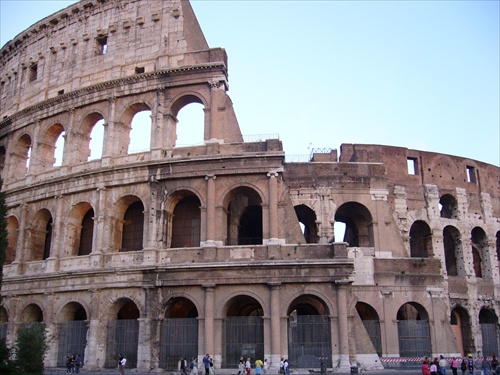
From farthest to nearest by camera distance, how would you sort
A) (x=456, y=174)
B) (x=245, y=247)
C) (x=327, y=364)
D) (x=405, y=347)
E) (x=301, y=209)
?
(x=456, y=174) < (x=301, y=209) < (x=405, y=347) < (x=245, y=247) < (x=327, y=364)

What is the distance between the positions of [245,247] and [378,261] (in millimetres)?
6106

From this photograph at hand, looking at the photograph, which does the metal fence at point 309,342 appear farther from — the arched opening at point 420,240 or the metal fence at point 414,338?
the arched opening at point 420,240

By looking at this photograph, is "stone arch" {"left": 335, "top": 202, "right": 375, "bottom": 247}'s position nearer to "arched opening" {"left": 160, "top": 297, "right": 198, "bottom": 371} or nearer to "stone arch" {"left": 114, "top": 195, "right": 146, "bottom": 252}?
"arched opening" {"left": 160, "top": 297, "right": 198, "bottom": 371}

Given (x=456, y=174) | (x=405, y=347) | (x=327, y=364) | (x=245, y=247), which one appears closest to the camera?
(x=327, y=364)

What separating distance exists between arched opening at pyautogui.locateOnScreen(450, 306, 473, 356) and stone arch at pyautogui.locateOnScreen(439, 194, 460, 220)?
460cm

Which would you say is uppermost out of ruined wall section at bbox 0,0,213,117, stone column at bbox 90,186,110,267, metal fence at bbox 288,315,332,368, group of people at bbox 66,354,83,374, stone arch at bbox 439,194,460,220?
ruined wall section at bbox 0,0,213,117

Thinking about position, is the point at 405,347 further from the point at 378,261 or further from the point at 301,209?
the point at 301,209

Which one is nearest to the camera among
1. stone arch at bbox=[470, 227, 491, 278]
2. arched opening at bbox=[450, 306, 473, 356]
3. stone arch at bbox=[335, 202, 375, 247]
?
stone arch at bbox=[335, 202, 375, 247]

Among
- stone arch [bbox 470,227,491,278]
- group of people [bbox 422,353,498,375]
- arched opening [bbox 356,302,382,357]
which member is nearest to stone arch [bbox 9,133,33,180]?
arched opening [bbox 356,302,382,357]

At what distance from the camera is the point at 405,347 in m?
21.0

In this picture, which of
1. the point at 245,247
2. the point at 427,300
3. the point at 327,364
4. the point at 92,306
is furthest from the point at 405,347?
the point at 92,306

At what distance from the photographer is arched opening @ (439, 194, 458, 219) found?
85.5 ft

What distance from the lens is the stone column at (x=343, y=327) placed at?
17514 millimetres

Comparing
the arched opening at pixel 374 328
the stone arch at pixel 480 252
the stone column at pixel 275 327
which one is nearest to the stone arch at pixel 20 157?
the stone column at pixel 275 327
